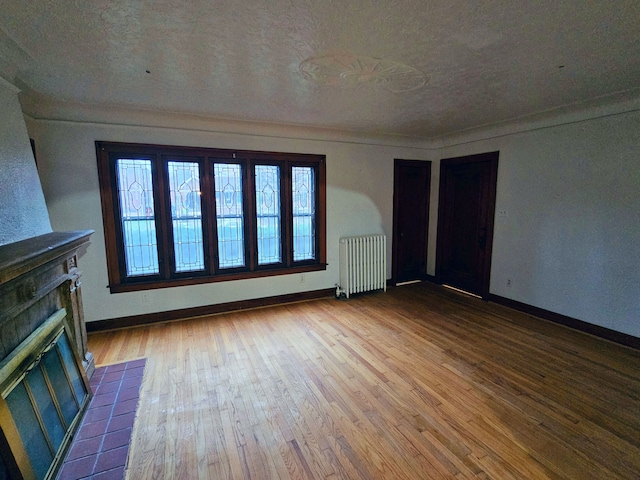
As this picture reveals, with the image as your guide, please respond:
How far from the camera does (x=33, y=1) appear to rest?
1.49 m

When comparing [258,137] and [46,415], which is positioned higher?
[258,137]

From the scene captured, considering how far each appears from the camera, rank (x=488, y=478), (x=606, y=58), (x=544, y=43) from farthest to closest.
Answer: (x=606, y=58) < (x=544, y=43) < (x=488, y=478)

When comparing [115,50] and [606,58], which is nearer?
[115,50]

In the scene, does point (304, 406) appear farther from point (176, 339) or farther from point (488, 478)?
point (176, 339)

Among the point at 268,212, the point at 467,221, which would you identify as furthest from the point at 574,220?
the point at 268,212

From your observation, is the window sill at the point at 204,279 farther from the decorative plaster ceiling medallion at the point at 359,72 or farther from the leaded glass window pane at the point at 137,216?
the decorative plaster ceiling medallion at the point at 359,72

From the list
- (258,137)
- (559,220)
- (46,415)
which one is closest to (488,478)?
(46,415)

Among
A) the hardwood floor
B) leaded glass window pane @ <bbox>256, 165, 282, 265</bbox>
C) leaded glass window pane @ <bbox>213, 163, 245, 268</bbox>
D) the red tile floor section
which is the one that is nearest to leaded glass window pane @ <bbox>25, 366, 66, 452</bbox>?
the red tile floor section

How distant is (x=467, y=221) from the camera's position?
4785 mm

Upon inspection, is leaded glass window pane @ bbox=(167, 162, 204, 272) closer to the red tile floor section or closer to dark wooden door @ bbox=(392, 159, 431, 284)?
the red tile floor section

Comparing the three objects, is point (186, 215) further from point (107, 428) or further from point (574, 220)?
point (574, 220)

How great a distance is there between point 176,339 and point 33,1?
2935 millimetres

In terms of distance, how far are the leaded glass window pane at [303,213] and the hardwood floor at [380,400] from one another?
46.7 inches

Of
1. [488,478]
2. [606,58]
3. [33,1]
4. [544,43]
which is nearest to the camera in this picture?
[33,1]
